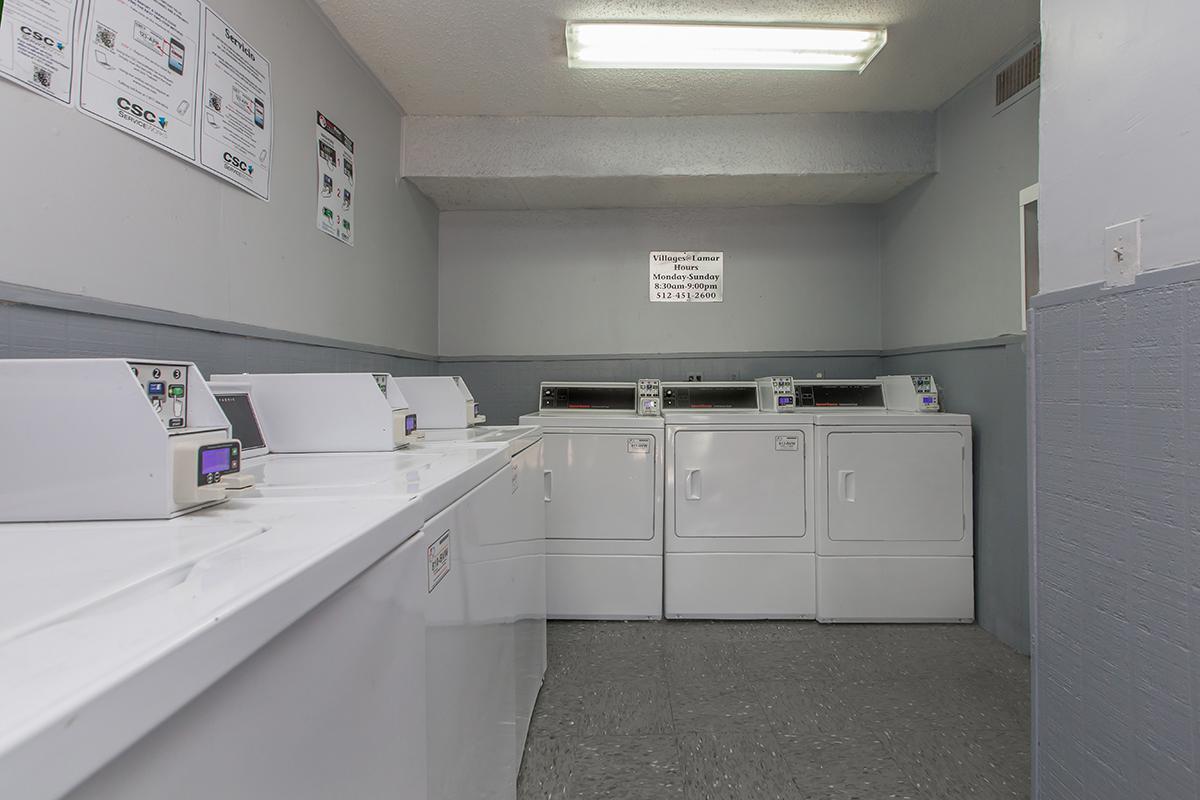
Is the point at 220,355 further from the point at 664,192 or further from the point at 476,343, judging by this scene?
the point at 664,192

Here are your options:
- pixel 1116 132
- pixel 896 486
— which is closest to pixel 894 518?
pixel 896 486

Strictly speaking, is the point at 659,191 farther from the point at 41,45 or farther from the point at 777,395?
the point at 41,45

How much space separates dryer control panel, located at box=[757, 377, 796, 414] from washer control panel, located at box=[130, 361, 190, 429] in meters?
2.48

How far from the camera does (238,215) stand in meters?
1.60

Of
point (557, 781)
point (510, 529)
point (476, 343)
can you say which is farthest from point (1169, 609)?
point (476, 343)

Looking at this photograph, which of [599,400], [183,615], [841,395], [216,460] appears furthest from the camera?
[599,400]

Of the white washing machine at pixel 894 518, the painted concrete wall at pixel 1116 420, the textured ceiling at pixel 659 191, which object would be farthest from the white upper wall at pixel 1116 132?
the textured ceiling at pixel 659 191

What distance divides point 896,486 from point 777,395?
692 millimetres

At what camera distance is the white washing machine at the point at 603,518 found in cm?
260

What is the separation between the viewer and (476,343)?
3.44 m

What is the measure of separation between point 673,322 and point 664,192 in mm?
736

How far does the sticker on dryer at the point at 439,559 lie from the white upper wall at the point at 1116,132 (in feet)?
4.10

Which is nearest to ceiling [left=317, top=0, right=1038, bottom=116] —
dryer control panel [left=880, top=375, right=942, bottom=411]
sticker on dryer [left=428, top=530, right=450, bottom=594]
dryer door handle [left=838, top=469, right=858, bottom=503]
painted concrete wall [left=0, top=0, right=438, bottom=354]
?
painted concrete wall [left=0, top=0, right=438, bottom=354]

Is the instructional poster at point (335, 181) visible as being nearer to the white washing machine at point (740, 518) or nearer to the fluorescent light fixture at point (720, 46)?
the fluorescent light fixture at point (720, 46)
